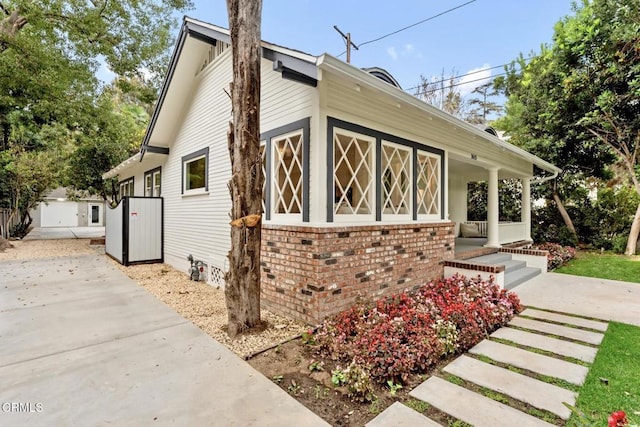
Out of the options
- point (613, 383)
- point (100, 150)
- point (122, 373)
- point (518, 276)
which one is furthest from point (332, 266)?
point (100, 150)

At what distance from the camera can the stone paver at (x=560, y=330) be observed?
3916 mm

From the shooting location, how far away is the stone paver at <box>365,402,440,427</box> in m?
2.32

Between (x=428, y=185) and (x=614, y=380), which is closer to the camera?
(x=614, y=380)

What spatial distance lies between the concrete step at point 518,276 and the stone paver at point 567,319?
4.53 ft

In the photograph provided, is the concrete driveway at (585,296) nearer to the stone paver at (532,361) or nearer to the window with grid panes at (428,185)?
the stone paver at (532,361)

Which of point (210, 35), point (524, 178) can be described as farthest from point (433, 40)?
point (210, 35)

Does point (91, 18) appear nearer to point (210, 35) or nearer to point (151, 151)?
point (151, 151)

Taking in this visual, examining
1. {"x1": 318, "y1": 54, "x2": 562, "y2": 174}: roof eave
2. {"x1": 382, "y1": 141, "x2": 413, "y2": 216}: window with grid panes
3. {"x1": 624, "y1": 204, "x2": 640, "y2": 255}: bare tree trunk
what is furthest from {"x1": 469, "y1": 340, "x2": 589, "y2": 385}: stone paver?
{"x1": 624, "y1": 204, "x2": 640, "y2": 255}: bare tree trunk

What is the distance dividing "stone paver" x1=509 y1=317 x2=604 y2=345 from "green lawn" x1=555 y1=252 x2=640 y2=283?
190 inches

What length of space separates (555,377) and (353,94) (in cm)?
412

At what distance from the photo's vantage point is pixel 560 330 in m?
4.17

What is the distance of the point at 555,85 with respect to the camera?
10.6 m

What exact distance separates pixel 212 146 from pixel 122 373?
4851 mm

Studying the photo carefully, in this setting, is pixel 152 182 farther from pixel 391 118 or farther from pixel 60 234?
pixel 60 234
